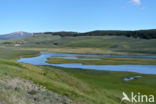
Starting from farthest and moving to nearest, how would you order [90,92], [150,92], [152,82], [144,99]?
[152,82] → [150,92] → [144,99] → [90,92]

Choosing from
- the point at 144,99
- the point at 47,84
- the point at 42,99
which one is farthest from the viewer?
the point at 144,99

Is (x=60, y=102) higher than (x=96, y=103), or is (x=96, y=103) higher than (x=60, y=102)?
(x=60, y=102)

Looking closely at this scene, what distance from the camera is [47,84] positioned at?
65.6ft

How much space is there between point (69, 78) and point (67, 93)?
29.1 ft

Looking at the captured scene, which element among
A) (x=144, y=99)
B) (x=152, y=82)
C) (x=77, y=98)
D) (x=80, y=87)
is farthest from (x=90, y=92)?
(x=152, y=82)

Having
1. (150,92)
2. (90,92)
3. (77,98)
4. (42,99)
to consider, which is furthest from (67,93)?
(150,92)

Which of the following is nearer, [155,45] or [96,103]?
[96,103]

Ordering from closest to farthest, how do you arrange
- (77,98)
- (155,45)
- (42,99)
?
(42,99), (77,98), (155,45)

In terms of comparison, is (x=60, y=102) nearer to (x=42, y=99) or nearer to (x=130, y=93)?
(x=42, y=99)

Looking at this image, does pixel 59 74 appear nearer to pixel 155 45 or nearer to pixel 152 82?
pixel 152 82

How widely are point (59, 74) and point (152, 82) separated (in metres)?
22.5

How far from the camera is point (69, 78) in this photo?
2727 cm

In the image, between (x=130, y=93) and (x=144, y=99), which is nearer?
(x=144, y=99)

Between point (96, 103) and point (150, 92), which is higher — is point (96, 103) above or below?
above
